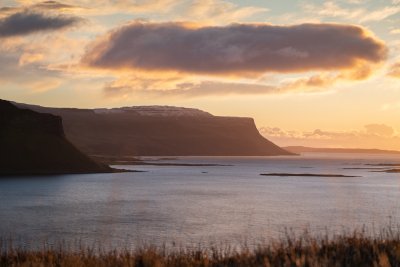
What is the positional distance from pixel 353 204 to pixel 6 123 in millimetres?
104522

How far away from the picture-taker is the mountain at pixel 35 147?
138000 millimetres

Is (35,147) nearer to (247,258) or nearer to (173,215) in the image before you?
(173,215)

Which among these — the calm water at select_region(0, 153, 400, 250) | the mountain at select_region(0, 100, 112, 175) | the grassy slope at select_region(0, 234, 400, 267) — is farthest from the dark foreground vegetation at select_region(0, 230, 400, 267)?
the mountain at select_region(0, 100, 112, 175)

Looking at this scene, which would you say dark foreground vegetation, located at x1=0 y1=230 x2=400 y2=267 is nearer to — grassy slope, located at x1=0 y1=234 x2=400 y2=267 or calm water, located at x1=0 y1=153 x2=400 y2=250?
grassy slope, located at x1=0 y1=234 x2=400 y2=267

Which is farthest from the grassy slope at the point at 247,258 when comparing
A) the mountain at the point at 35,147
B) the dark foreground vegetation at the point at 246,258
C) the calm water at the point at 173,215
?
the mountain at the point at 35,147

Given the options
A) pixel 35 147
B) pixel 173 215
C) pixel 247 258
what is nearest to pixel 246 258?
pixel 247 258

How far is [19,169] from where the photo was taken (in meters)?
137

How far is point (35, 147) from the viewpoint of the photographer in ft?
469

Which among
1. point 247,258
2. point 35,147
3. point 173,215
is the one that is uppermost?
point 35,147

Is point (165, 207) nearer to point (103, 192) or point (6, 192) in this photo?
point (103, 192)

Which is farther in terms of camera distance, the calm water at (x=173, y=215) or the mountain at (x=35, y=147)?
the mountain at (x=35, y=147)

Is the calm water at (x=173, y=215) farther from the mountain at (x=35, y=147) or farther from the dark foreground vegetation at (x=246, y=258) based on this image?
the mountain at (x=35, y=147)

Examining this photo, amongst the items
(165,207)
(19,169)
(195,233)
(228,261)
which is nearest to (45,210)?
(165,207)

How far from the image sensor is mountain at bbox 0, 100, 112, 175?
13800 cm
